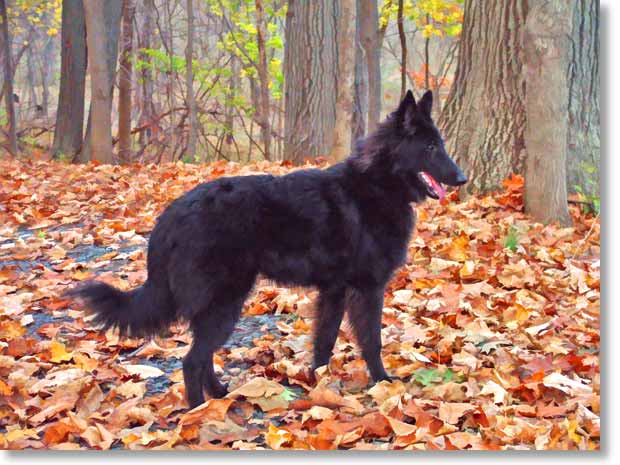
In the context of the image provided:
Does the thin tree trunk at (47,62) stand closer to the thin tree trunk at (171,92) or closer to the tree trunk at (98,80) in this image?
the thin tree trunk at (171,92)

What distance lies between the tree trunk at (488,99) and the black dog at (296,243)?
2.06 meters

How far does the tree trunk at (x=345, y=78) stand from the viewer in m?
7.14

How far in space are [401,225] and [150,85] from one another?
15249mm

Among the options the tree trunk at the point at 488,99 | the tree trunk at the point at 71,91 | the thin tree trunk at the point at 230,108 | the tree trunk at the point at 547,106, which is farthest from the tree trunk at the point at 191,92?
the tree trunk at the point at 547,106

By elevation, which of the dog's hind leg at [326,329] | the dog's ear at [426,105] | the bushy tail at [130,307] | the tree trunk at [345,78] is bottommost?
the dog's hind leg at [326,329]

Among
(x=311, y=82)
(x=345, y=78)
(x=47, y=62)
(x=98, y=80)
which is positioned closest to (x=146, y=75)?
(x=47, y=62)

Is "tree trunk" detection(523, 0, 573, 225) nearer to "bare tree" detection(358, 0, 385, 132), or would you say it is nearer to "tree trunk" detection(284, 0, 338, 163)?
"tree trunk" detection(284, 0, 338, 163)

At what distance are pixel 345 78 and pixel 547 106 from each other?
273 cm

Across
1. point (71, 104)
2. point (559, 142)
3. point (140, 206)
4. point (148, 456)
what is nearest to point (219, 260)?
point (148, 456)

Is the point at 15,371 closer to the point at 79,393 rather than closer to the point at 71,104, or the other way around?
the point at 79,393

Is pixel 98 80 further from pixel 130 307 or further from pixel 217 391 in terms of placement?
pixel 217 391

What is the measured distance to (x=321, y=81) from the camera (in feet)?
30.3

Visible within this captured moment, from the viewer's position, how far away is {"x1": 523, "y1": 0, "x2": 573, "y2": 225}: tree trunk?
15.2ft

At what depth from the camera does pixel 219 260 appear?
3.45 m
